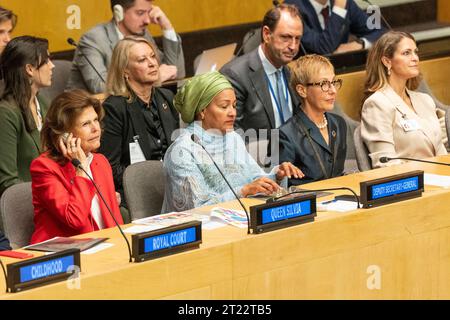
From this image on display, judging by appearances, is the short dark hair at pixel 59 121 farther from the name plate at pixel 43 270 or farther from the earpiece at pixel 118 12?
the earpiece at pixel 118 12

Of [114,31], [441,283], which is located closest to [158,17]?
[114,31]

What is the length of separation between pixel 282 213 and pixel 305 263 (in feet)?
0.57

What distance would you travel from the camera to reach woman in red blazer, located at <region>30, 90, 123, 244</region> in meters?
3.93

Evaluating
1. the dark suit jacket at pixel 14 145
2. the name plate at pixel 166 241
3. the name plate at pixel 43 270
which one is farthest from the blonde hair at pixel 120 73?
the name plate at pixel 43 270

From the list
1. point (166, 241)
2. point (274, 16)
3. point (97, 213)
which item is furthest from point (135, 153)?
point (166, 241)

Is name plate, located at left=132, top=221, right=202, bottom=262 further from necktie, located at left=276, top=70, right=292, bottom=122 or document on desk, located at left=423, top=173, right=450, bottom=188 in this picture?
necktie, located at left=276, top=70, right=292, bottom=122

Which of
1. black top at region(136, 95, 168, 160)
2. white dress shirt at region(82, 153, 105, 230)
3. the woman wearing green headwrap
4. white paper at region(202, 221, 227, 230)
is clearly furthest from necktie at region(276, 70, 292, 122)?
white paper at region(202, 221, 227, 230)

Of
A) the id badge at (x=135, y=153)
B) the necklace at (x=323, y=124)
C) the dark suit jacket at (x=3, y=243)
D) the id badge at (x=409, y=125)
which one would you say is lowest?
the dark suit jacket at (x=3, y=243)

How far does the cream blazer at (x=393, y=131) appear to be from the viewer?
4.94 metres

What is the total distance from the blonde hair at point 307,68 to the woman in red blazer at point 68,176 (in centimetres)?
103

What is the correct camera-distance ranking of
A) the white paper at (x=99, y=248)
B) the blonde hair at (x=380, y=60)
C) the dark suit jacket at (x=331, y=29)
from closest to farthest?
the white paper at (x=99, y=248), the blonde hair at (x=380, y=60), the dark suit jacket at (x=331, y=29)

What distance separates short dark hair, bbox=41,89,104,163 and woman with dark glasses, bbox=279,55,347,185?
981 millimetres

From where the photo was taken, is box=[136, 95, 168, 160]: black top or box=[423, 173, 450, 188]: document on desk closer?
box=[423, 173, 450, 188]: document on desk

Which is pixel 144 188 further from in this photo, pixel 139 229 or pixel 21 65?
pixel 21 65
